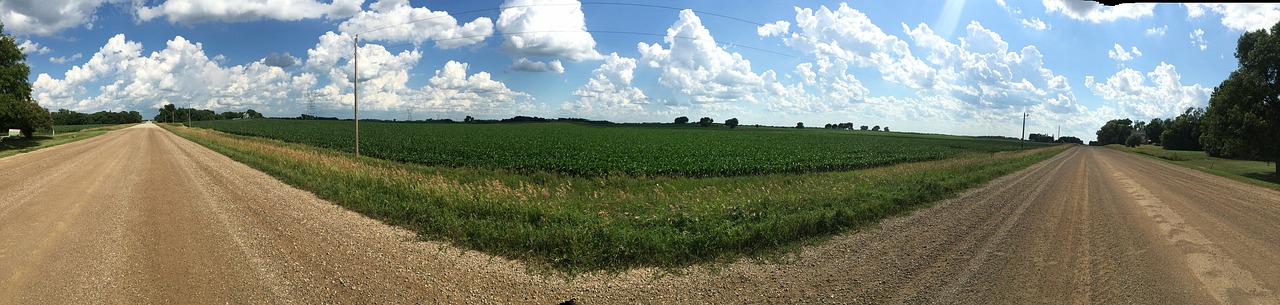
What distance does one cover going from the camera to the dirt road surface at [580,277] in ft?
17.6

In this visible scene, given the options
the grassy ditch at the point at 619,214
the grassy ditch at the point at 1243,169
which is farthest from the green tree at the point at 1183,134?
the grassy ditch at the point at 619,214

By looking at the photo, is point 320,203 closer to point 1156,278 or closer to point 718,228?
point 718,228

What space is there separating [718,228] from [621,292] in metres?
2.86

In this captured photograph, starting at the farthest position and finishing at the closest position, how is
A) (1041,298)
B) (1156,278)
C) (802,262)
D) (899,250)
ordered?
(899,250) < (802,262) < (1156,278) < (1041,298)

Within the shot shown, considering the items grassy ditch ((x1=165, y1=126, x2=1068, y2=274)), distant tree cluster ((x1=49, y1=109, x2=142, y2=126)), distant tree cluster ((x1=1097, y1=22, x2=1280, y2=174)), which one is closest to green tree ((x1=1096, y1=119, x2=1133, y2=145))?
distant tree cluster ((x1=1097, y1=22, x2=1280, y2=174))

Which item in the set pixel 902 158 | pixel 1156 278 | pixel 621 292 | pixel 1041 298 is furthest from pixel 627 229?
pixel 902 158

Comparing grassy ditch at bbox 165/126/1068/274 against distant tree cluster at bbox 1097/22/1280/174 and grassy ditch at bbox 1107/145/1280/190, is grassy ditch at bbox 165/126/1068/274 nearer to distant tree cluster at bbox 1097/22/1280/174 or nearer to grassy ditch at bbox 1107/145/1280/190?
grassy ditch at bbox 1107/145/1280/190

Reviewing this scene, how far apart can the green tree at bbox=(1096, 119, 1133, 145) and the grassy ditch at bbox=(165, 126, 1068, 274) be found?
17314 centimetres

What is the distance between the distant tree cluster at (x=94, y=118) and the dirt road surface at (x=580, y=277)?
161617mm

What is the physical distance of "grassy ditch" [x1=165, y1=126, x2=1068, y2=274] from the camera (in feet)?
22.5

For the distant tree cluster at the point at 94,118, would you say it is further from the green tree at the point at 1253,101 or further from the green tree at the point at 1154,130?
the green tree at the point at 1154,130

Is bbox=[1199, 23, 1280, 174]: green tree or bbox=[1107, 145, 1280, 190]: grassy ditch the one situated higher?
bbox=[1199, 23, 1280, 174]: green tree

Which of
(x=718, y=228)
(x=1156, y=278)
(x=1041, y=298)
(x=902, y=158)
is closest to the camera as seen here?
(x=1041, y=298)

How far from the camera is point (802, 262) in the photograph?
658 cm
